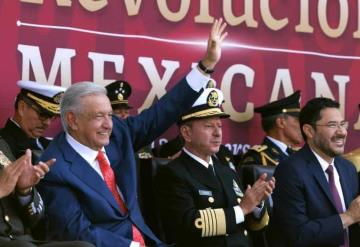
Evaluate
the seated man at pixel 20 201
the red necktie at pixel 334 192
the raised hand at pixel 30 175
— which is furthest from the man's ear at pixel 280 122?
the raised hand at pixel 30 175

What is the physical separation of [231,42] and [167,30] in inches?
23.2

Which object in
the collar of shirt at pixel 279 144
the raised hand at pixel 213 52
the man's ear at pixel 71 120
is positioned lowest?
the collar of shirt at pixel 279 144

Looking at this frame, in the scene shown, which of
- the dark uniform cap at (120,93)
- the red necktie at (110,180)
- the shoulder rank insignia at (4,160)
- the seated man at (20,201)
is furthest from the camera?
the dark uniform cap at (120,93)

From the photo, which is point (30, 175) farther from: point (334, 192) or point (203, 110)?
point (334, 192)

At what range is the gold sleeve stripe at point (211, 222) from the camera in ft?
17.3

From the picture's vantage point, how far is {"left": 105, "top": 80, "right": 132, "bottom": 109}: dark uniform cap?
6.50 m

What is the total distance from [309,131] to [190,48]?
1.67 metres

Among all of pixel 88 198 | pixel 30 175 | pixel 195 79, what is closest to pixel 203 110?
pixel 195 79

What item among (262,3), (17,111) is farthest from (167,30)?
(17,111)

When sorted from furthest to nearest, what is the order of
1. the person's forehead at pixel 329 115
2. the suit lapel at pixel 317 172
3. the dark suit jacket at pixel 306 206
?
the person's forehead at pixel 329 115
the suit lapel at pixel 317 172
the dark suit jacket at pixel 306 206

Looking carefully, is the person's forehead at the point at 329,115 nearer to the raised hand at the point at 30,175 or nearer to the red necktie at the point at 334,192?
the red necktie at the point at 334,192

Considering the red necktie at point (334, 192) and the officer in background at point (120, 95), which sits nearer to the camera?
the red necktie at point (334, 192)

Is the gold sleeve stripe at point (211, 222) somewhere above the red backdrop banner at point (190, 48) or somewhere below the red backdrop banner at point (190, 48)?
below

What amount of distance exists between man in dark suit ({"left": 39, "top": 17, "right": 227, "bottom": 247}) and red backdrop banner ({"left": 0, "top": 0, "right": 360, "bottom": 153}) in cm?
150
